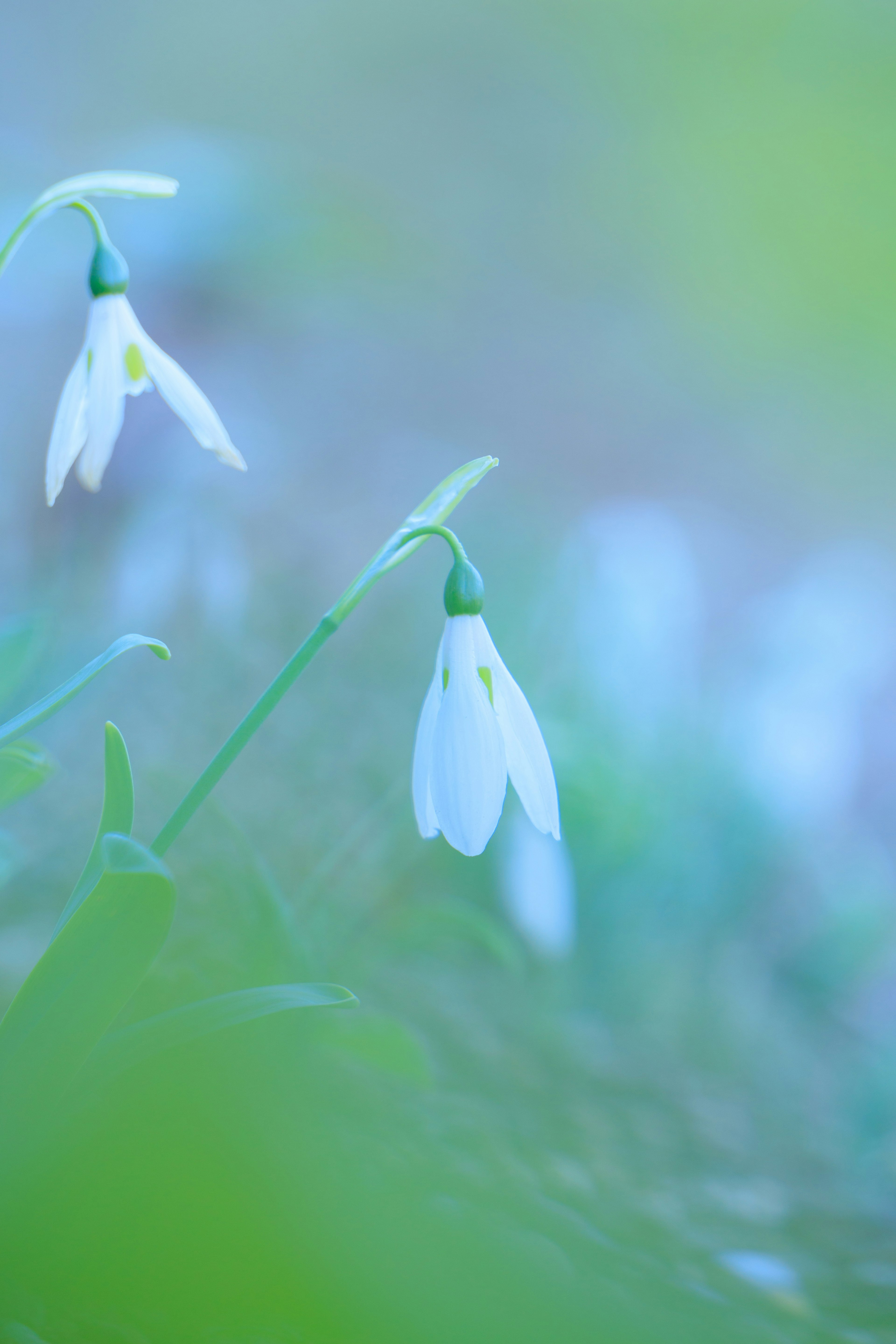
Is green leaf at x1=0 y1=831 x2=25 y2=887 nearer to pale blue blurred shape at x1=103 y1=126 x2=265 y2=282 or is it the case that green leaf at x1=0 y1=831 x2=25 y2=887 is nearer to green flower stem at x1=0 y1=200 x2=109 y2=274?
green flower stem at x1=0 y1=200 x2=109 y2=274

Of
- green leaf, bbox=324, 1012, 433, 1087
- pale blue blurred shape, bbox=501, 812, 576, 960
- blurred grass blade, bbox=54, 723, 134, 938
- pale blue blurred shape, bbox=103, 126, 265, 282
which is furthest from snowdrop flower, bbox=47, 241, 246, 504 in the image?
pale blue blurred shape, bbox=103, 126, 265, 282

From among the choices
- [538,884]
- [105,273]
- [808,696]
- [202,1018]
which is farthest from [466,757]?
[808,696]

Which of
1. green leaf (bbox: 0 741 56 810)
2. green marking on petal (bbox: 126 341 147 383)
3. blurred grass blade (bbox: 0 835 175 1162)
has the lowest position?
blurred grass blade (bbox: 0 835 175 1162)

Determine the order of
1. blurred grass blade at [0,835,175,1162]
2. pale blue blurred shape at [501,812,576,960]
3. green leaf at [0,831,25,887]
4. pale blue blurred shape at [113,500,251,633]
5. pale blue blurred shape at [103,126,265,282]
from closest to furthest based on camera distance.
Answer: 1. blurred grass blade at [0,835,175,1162]
2. green leaf at [0,831,25,887]
3. pale blue blurred shape at [501,812,576,960]
4. pale blue blurred shape at [113,500,251,633]
5. pale blue blurred shape at [103,126,265,282]

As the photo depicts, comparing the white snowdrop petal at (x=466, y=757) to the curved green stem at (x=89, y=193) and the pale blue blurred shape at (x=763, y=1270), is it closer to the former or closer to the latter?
the curved green stem at (x=89, y=193)

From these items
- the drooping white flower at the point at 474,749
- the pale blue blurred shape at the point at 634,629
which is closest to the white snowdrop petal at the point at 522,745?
the drooping white flower at the point at 474,749

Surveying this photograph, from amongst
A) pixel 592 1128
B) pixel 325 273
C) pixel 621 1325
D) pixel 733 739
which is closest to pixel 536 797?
pixel 621 1325
